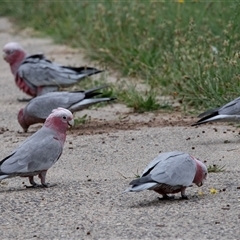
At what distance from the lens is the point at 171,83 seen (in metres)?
10.6

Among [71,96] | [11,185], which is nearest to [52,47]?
[71,96]

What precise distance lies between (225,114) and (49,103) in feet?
6.09

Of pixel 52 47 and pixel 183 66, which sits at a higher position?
pixel 183 66

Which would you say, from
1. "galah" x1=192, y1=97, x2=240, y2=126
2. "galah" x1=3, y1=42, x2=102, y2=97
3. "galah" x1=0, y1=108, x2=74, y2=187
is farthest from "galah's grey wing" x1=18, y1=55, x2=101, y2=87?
"galah" x1=0, y1=108, x2=74, y2=187

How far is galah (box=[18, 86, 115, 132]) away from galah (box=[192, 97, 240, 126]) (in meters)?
1.45

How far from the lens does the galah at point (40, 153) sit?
688 centimetres

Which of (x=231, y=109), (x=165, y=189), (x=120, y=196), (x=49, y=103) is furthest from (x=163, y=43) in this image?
(x=165, y=189)

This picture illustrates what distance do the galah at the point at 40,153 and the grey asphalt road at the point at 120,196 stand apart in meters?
0.15

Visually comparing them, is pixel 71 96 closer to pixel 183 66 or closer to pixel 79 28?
pixel 183 66

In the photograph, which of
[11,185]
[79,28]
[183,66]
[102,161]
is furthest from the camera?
[79,28]

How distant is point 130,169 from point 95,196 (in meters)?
1.00

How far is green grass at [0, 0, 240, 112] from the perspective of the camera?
9.66 metres

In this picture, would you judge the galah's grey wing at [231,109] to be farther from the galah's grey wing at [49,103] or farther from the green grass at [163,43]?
the galah's grey wing at [49,103]

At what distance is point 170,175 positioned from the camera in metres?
6.25
